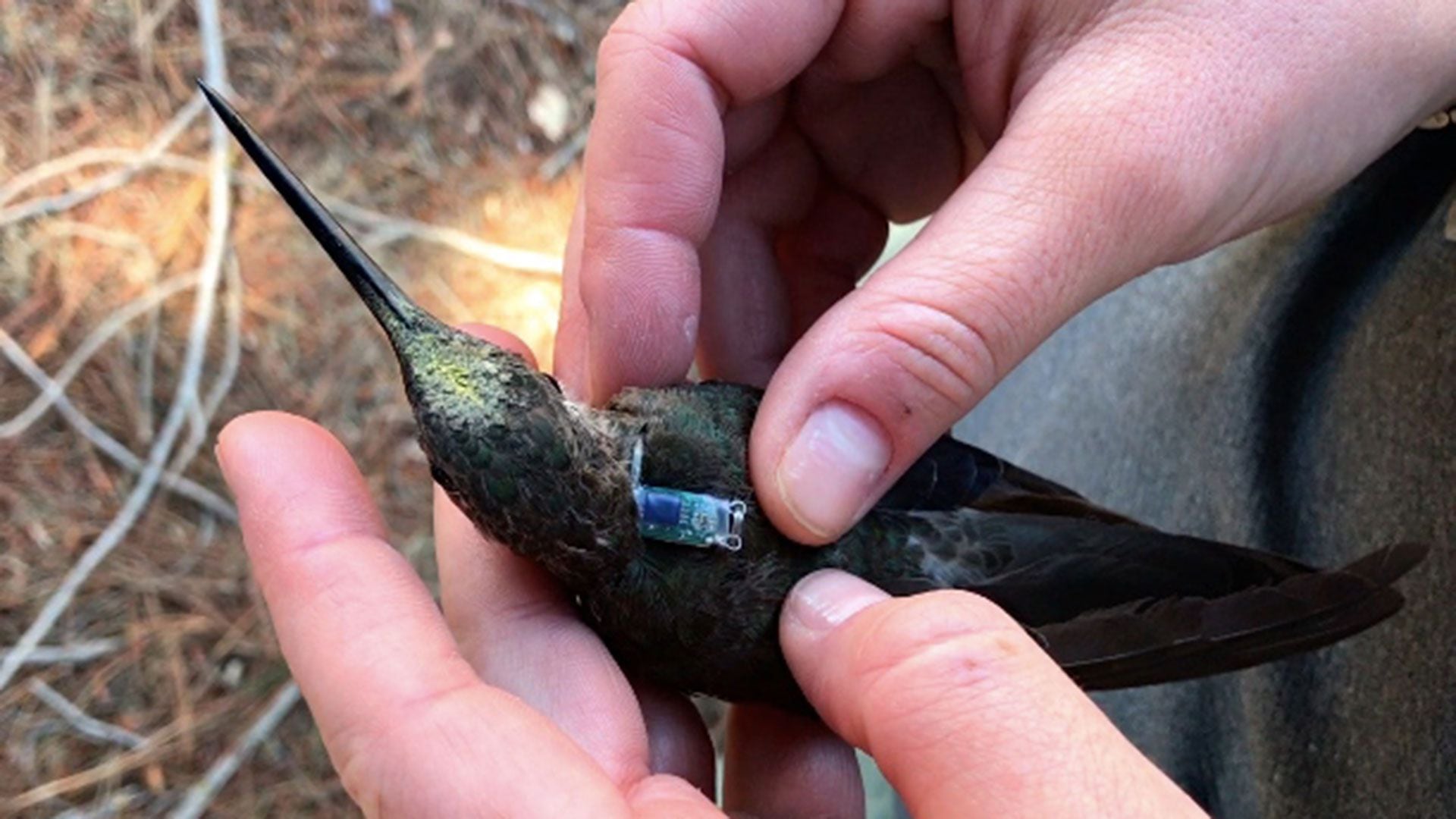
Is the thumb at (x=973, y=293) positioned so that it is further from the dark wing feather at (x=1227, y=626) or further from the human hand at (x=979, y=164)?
the dark wing feather at (x=1227, y=626)

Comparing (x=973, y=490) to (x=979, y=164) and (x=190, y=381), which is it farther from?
(x=190, y=381)

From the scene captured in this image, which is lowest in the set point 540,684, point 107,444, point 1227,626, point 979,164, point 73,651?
point 73,651

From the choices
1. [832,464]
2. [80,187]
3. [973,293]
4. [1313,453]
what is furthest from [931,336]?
[80,187]

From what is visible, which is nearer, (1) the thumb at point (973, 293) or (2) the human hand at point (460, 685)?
(2) the human hand at point (460, 685)

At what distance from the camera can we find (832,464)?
5.69 ft

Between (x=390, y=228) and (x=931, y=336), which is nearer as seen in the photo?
(x=931, y=336)

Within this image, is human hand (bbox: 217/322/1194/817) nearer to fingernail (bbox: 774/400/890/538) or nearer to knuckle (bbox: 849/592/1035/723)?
knuckle (bbox: 849/592/1035/723)

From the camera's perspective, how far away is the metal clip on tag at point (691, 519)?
1.83m

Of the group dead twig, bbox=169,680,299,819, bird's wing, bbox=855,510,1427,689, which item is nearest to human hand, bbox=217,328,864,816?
bird's wing, bbox=855,510,1427,689

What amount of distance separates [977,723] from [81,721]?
2.57 meters

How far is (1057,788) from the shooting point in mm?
1194

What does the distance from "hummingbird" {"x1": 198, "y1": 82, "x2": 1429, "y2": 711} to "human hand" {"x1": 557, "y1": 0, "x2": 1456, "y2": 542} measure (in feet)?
0.44

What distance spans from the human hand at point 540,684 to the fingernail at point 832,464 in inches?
4.5

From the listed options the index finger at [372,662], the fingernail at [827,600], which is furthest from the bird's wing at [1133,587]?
the index finger at [372,662]
